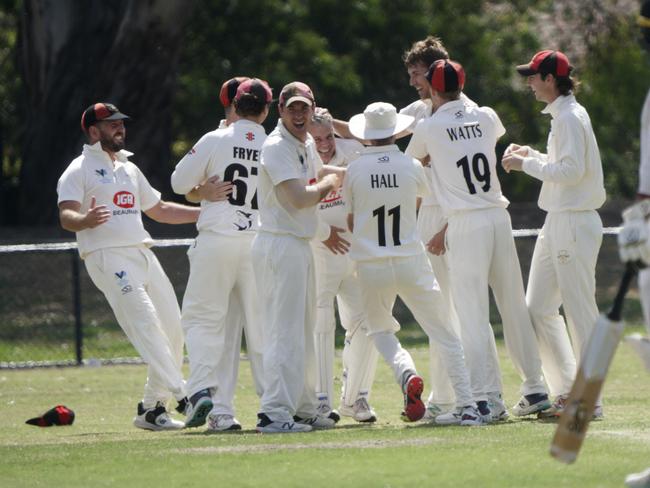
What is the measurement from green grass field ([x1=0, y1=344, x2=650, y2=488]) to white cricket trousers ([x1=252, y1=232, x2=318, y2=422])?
338 millimetres

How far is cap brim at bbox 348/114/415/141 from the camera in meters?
10.3

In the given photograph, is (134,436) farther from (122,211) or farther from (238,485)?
(238,485)

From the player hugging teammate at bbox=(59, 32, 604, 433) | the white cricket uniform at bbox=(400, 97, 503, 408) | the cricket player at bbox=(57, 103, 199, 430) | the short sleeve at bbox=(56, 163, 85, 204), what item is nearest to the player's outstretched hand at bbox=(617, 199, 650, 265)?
the player hugging teammate at bbox=(59, 32, 604, 433)

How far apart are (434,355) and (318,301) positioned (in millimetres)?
938

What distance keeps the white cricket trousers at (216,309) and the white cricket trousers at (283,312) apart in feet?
2.01

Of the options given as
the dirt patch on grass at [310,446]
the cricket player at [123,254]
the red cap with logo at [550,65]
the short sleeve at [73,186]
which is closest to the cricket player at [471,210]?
the red cap with logo at [550,65]

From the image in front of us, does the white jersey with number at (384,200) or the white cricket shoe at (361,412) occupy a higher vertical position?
the white jersey with number at (384,200)

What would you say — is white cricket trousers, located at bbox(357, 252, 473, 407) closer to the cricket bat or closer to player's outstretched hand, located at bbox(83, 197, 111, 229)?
player's outstretched hand, located at bbox(83, 197, 111, 229)

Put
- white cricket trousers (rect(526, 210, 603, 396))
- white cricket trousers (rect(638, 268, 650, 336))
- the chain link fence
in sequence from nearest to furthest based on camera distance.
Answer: white cricket trousers (rect(638, 268, 650, 336)) → white cricket trousers (rect(526, 210, 603, 396)) → the chain link fence

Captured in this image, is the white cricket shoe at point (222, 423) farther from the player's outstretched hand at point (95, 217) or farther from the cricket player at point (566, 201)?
the cricket player at point (566, 201)

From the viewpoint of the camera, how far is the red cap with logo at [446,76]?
1044 centimetres

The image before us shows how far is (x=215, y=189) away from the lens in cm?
1072

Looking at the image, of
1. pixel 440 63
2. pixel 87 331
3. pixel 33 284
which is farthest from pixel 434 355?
pixel 33 284

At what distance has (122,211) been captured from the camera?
1123 centimetres
